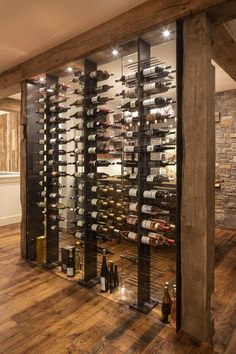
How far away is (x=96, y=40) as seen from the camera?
248 centimetres

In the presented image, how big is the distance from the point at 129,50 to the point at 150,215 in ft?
5.04

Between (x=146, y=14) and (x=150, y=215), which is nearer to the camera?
(x=146, y=14)

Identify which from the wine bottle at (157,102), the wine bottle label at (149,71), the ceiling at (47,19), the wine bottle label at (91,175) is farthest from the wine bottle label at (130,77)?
the wine bottle label at (91,175)

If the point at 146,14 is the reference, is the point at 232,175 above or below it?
below

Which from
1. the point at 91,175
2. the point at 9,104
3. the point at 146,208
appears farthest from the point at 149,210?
the point at 9,104

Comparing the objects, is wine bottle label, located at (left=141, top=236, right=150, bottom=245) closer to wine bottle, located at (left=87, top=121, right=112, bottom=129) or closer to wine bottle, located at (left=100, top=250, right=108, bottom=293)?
wine bottle, located at (left=100, top=250, right=108, bottom=293)

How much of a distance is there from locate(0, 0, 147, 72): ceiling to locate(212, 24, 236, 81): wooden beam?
843 millimetres

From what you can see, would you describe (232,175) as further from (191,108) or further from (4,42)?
(4,42)

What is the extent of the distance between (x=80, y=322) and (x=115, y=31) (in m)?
2.44

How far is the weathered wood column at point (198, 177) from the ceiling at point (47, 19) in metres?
0.67

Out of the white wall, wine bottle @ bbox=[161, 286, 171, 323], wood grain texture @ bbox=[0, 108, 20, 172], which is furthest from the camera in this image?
wood grain texture @ bbox=[0, 108, 20, 172]

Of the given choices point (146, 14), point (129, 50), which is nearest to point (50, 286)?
point (129, 50)

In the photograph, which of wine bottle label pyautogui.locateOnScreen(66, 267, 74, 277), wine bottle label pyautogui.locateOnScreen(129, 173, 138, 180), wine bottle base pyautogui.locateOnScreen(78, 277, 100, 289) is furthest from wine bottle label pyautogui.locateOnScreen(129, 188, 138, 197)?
wine bottle label pyautogui.locateOnScreen(66, 267, 74, 277)

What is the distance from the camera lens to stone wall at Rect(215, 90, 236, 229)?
16.4ft
